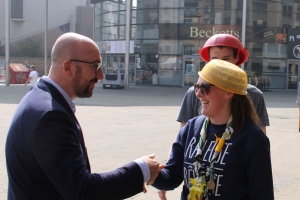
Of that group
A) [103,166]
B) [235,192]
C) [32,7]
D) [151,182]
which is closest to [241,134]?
[235,192]

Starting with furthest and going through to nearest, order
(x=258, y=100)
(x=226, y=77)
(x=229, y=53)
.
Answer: (x=258, y=100), (x=229, y=53), (x=226, y=77)

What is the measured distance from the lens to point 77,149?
1.92 metres

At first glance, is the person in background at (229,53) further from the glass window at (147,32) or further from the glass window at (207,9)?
the glass window at (147,32)

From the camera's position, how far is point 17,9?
51.5 m

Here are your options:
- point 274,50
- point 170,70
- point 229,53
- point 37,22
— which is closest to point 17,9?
point 37,22

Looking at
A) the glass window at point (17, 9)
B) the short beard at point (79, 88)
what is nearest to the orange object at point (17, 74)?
the glass window at point (17, 9)

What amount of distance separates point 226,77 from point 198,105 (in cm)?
138

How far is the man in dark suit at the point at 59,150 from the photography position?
1.86 meters

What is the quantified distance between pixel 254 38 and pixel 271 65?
2.33 metres

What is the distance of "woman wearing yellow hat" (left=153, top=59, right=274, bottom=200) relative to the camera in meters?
2.16

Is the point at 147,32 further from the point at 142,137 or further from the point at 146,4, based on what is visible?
the point at 142,137

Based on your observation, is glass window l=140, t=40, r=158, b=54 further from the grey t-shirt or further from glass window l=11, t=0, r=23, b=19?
glass window l=11, t=0, r=23, b=19

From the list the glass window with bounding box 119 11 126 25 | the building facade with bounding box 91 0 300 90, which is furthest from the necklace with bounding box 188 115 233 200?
the glass window with bounding box 119 11 126 25

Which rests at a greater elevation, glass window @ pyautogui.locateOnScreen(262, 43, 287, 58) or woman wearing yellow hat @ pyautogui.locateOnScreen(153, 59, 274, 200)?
glass window @ pyautogui.locateOnScreen(262, 43, 287, 58)
